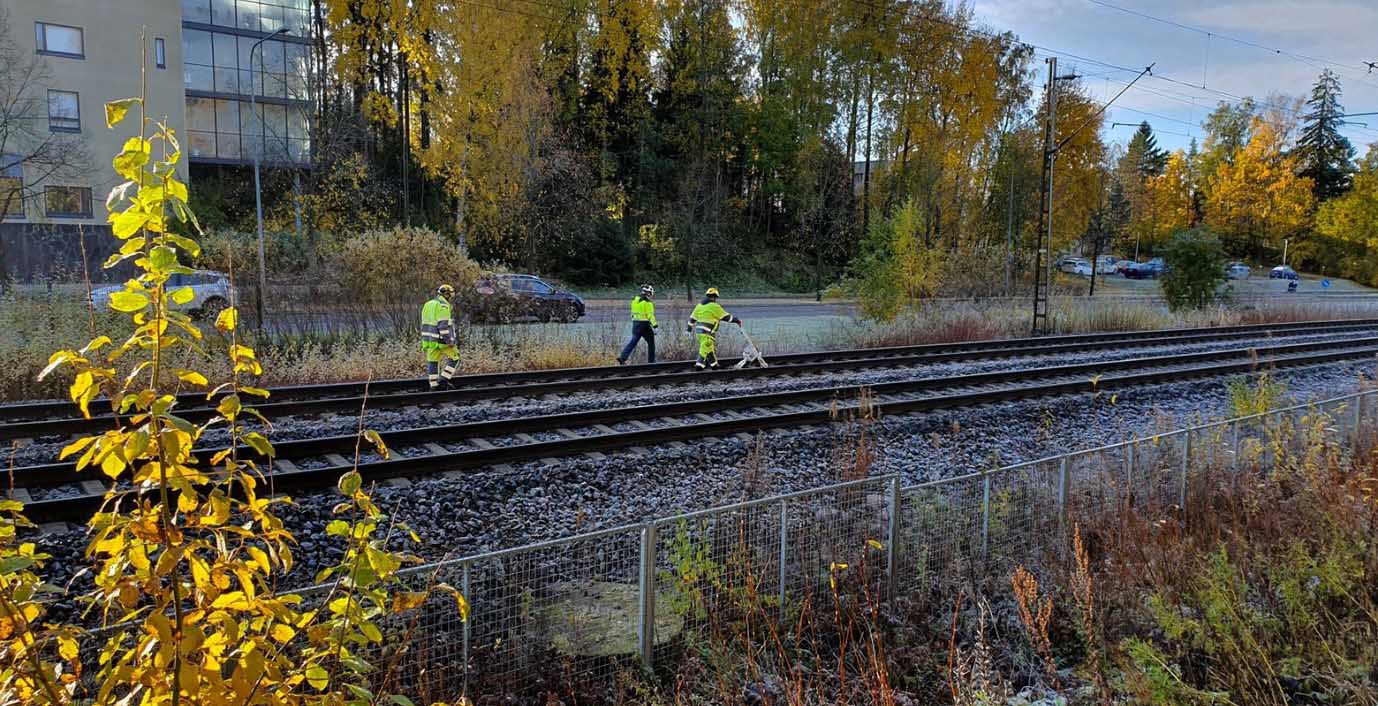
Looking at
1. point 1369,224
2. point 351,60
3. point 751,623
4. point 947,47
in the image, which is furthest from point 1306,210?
point 751,623

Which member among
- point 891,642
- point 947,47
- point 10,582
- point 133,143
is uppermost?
point 947,47

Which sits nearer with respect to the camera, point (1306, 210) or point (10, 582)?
point (10, 582)

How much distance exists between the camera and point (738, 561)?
6.18 m

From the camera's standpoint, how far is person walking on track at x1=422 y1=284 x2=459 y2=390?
13.8 meters

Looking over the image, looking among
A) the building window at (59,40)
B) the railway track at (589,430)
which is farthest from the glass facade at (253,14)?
Answer: the railway track at (589,430)

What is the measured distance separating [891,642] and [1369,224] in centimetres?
8858

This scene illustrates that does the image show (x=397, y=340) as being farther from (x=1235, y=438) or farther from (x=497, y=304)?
(x=1235, y=438)

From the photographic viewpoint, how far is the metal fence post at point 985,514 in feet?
23.2

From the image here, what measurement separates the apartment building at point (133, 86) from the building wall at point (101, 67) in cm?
5

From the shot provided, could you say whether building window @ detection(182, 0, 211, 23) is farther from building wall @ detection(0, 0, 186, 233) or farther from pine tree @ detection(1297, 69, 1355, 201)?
pine tree @ detection(1297, 69, 1355, 201)

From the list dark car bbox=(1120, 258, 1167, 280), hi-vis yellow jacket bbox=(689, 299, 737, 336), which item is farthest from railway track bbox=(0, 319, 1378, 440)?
dark car bbox=(1120, 258, 1167, 280)

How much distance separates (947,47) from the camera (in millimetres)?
47531

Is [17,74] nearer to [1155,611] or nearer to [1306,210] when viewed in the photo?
[1155,611]

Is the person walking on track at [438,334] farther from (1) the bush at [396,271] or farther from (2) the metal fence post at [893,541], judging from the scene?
(2) the metal fence post at [893,541]
